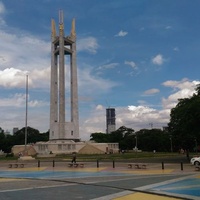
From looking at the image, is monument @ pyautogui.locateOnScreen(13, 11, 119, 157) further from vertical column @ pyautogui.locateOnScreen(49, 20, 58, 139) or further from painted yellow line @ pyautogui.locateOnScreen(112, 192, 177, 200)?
painted yellow line @ pyautogui.locateOnScreen(112, 192, 177, 200)

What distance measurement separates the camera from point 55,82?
110 meters

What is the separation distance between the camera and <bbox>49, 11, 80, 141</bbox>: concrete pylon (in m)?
105

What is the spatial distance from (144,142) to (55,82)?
1586 inches

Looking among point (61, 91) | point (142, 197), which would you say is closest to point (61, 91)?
point (61, 91)

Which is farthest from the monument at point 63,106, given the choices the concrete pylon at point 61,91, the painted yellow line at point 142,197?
the painted yellow line at point 142,197

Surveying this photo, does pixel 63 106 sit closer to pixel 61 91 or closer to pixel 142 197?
pixel 61 91

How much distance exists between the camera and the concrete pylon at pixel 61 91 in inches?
4151

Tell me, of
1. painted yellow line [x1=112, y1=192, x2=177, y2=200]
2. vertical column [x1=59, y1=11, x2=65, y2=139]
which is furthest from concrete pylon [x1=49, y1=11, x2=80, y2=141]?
painted yellow line [x1=112, y1=192, x2=177, y2=200]

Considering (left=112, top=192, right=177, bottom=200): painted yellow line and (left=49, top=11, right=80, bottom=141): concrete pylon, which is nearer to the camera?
(left=112, top=192, right=177, bottom=200): painted yellow line

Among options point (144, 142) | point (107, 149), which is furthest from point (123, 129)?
point (107, 149)

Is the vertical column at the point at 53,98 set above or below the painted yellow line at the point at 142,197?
above

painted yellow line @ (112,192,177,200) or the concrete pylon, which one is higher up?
the concrete pylon

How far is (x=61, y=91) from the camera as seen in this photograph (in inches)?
4173

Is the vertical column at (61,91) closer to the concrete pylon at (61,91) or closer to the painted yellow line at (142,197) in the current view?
the concrete pylon at (61,91)
